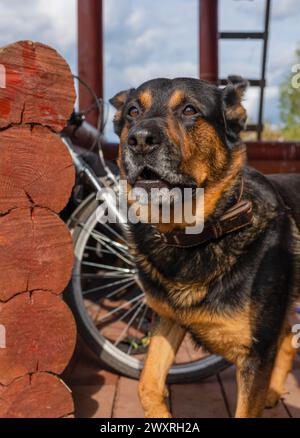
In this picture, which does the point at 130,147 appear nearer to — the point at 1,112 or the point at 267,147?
the point at 1,112

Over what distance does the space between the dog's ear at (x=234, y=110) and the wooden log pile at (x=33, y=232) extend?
0.72 meters

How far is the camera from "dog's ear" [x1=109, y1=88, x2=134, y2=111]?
2.98 meters

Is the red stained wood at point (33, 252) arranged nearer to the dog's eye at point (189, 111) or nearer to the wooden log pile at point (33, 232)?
the wooden log pile at point (33, 232)

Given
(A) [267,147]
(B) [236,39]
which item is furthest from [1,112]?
(B) [236,39]

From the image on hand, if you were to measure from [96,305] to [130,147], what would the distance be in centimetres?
270

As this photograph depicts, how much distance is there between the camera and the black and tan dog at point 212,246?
240cm

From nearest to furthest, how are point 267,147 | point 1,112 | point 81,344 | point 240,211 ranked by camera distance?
1. point 1,112
2. point 240,211
3. point 81,344
4. point 267,147

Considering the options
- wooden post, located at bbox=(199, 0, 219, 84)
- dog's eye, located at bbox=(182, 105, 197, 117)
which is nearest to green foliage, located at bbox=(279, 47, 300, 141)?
wooden post, located at bbox=(199, 0, 219, 84)

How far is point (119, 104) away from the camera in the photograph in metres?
3.00

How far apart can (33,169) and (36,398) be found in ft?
3.23

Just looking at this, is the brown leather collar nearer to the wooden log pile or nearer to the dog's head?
the dog's head

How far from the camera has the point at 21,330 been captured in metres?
2.46

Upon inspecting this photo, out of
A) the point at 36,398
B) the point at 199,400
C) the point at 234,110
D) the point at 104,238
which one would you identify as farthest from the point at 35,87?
the point at 199,400
